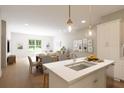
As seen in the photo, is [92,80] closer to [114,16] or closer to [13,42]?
[114,16]

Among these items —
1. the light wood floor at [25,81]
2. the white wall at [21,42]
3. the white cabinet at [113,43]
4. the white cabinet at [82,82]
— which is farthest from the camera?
the white wall at [21,42]

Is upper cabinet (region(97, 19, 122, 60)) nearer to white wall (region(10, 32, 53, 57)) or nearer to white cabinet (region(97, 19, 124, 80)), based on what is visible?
white cabinet (region(97, 19, 124, 80))

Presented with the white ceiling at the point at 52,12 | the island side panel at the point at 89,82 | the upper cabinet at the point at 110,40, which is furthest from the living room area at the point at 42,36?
the island side panel at the point at 89,82

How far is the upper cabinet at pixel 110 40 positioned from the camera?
3284 mm

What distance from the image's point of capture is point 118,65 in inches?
131

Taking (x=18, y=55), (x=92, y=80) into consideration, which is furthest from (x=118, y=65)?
(x=18, y=55)

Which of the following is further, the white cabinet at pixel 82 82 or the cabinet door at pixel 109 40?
the cabinet door at pixel 109 40

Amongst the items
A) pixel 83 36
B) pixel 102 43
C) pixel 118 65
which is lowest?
pixel 118 65

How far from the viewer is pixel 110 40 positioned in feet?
11.6

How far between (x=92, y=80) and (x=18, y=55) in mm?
8904

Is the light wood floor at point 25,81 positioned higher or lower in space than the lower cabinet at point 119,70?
lower

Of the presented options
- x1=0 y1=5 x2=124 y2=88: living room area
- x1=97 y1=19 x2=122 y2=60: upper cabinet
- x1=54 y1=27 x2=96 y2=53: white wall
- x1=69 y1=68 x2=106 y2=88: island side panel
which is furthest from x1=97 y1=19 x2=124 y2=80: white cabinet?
x1=54 y1=27 x2=96 y2=53: white wall

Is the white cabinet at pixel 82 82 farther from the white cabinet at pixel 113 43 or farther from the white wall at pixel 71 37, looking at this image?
the white wall at pixel 71 37
